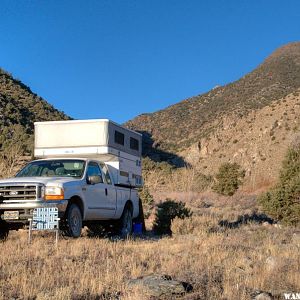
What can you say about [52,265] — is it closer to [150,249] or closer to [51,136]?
[150,249]

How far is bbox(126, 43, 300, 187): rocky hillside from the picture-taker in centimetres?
5638

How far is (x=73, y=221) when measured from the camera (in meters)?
10.9

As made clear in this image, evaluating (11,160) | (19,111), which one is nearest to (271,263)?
(11,160)

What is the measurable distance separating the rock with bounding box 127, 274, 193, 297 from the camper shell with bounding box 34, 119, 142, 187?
7025 millimetres

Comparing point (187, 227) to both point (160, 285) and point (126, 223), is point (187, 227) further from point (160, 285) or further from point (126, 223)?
point (160, 285)

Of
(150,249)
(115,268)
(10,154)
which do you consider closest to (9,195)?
(150,249)

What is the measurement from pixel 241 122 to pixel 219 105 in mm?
10847

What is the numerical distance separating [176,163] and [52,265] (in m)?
59.6

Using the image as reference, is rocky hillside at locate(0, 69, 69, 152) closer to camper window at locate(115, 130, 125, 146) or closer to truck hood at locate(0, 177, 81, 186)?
camper window at locate(115, 130, 125, 146)

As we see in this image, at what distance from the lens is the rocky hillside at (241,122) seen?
56.4 meters

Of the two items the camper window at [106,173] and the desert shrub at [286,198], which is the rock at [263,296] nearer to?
the camper window at [106,173]

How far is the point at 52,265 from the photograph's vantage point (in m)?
7.49

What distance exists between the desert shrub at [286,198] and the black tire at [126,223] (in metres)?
4.58

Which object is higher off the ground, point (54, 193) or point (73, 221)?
point (54, 193)
